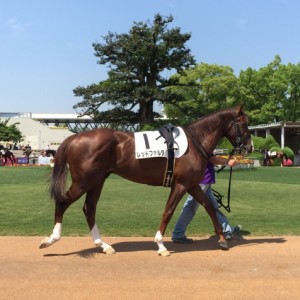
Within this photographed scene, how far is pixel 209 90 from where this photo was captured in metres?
49.7

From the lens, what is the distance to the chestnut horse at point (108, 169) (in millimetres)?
5762

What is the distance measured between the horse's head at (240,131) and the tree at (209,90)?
4227cm

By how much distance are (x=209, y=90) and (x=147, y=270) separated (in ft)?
151

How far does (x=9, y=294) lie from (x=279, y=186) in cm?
1277

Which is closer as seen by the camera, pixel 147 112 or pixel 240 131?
pixel 240 131

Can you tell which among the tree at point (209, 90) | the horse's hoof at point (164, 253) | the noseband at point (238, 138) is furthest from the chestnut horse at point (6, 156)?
the horse's hoof at point (164, 253)

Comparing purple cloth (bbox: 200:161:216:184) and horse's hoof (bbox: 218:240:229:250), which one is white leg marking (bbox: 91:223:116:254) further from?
purple cloth (bbox: 200:161:216:184)

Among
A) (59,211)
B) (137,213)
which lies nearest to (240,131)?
(59,211)

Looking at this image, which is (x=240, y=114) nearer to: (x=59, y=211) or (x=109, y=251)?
(x=109, y=251)

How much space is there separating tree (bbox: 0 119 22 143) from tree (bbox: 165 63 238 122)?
96.2ft

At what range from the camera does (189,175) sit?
5898 millimetres

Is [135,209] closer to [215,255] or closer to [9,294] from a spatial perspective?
[215,255]

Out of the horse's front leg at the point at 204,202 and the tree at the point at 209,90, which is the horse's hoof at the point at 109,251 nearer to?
the horse's front leg at the point at 204,202

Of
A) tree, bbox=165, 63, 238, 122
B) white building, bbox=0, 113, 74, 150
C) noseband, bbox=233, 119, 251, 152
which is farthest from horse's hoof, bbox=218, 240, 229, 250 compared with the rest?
white building, bbox=0, 113, 74, 150
